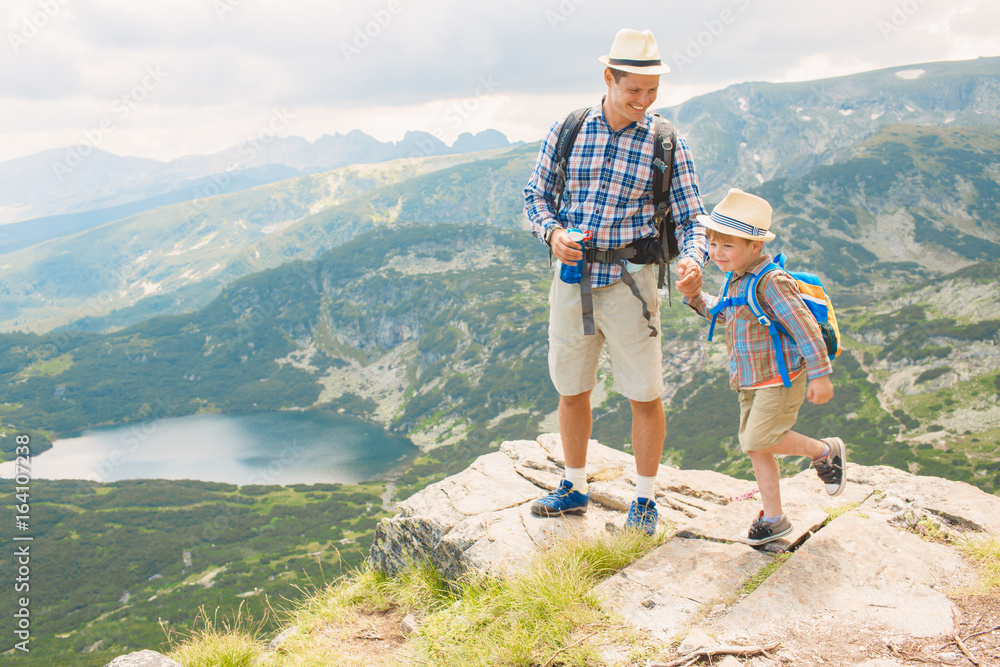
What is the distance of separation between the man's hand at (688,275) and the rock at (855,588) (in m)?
2.53

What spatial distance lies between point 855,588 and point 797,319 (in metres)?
2.23

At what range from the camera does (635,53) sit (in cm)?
520

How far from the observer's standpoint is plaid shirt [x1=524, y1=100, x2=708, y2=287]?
222 inches

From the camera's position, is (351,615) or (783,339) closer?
(783,339)

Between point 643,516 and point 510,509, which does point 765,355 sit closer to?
point 643,516

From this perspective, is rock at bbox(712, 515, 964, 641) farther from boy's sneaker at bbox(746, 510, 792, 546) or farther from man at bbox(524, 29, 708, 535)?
man at bbox(524, 29, 708, 535)

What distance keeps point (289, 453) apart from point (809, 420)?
152 meters

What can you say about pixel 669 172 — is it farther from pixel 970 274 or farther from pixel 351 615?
pixel 970 274

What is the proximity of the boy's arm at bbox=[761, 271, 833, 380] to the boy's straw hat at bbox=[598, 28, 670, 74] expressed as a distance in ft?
7.16

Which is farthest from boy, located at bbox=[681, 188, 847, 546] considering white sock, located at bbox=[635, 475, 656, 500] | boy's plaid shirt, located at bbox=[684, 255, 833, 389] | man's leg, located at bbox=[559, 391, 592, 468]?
man's leg, located at bbox=[559, 391, 592, 468]

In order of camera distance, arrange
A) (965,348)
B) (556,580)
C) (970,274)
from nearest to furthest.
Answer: (556,580) < (965,348) < (970,274)

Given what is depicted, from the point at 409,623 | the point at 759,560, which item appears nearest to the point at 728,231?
the point at 759,560

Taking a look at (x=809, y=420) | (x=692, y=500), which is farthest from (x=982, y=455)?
(x=692, y=500)

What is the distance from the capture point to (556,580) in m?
4.95
